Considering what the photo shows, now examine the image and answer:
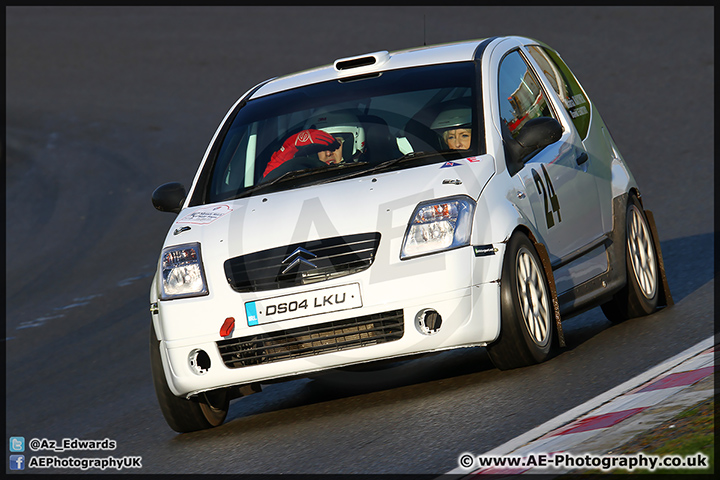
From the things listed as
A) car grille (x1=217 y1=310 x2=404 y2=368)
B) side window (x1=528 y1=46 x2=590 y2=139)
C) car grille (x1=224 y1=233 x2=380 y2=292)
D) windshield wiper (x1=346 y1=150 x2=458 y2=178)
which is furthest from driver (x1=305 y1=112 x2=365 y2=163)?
side window (x1=528 y1=46 x2=590 y2=139)

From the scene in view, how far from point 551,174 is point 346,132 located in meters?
1.24

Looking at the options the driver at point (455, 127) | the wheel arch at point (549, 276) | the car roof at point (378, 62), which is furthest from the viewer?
the car roof at point (378, 62)

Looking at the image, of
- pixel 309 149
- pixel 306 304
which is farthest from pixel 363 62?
pixel 306 304

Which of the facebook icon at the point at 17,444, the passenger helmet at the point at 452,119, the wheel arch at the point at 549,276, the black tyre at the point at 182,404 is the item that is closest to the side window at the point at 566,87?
the passenger helmet at the point at 452,119

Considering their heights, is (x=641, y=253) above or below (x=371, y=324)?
above

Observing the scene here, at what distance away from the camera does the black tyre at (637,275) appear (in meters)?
7.91

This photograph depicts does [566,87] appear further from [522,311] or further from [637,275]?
[522,311]

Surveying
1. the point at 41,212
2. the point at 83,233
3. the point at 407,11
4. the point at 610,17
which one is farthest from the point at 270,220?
the point at 407,11

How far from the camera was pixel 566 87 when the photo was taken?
8398 millimetres

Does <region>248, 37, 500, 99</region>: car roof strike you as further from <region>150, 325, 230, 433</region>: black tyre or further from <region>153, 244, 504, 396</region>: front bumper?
<region>150, 325, 230, 433</region>: black tyre

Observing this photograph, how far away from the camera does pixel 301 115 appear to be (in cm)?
749

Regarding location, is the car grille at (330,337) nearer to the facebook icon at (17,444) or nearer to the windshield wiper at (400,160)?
the windshield wiper at (400,160)

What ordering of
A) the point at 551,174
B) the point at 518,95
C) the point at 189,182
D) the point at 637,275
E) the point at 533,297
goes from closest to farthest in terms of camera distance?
the point at 533,297
the point at 551,174
the point at 518,95
the point at 637,275
the point at 189,182
